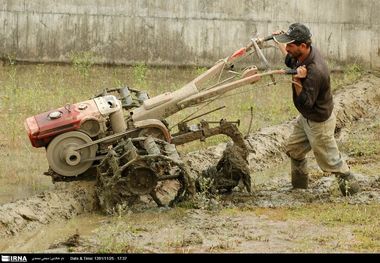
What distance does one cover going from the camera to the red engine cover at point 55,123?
9.39 m

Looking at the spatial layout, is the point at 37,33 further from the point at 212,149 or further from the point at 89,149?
the point at 89,149

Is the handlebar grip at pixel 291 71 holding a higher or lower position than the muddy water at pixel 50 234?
higher

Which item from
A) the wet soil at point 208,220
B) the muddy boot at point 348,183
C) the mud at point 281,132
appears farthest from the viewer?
the mud at point 281,132

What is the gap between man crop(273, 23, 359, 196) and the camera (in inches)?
370

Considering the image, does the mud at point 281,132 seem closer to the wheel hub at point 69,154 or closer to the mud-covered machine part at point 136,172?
the mud-covered machine part at point 136,172

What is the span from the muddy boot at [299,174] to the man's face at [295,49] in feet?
4.26

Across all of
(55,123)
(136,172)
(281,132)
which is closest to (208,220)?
(136,172)

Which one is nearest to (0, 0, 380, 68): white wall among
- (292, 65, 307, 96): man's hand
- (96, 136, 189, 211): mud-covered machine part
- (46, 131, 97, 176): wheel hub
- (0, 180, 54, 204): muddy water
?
(0, 180, 54, 204): muddy water

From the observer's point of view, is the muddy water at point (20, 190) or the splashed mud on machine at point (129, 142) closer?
the splashed mud on machine at point (129, 142)

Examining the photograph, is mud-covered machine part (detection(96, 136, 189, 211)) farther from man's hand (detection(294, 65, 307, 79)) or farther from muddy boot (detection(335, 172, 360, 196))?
muddy boot (detection(335, 172, 360, 196))

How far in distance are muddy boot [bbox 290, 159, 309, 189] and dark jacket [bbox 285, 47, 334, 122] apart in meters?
0.78

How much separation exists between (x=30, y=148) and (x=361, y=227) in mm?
4512

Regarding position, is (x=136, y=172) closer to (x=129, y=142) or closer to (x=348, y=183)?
(x=129, y=142)

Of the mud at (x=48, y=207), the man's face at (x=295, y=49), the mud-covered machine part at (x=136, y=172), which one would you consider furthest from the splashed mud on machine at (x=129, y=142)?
the man's face at (x=295, y=49)
